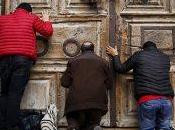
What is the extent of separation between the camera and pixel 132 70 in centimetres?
805

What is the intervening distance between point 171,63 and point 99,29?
4.04ft

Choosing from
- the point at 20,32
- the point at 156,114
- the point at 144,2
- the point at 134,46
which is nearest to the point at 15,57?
the point at 20,32

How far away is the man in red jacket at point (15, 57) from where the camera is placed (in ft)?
24.3

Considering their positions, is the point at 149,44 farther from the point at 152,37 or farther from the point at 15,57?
the point at 15,57

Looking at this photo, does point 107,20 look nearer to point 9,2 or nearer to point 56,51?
point 56,51

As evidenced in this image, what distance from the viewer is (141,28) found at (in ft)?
27.1

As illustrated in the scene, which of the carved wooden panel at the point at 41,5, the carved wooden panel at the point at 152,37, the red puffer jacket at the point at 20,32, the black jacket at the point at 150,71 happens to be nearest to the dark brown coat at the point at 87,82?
the black jacket at the point at 150,71

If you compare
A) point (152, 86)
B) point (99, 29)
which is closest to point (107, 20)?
point (99, 29)

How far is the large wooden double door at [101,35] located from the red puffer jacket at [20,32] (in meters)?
0.40

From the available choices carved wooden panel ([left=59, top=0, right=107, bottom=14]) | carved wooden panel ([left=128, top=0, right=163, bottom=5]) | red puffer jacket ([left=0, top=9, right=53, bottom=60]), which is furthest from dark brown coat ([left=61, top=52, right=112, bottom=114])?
carved wooden panel ([left=128, top=0, right=163, bottom=5])

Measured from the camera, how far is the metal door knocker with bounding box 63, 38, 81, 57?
8.16 m

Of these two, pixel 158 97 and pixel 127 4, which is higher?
pixel 127 4

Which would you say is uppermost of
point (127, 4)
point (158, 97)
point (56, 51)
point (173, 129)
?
point (127, 4)

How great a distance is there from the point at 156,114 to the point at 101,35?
1571mm
